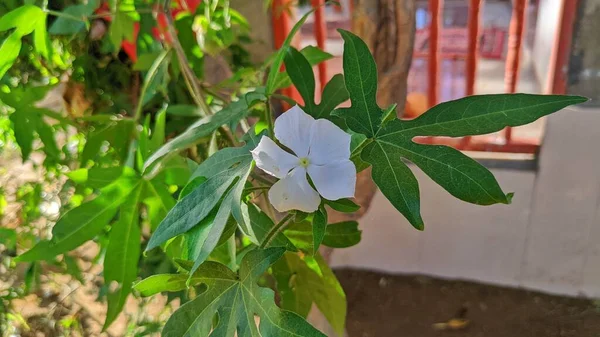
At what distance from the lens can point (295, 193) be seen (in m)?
0.38

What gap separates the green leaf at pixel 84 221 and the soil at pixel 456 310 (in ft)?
3.39

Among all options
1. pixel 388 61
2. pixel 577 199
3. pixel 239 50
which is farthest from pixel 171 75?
pixel 577 199

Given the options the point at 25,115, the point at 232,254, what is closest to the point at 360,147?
the point at 232,254

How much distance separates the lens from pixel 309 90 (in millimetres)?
591

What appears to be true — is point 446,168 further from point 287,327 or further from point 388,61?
point 388,61

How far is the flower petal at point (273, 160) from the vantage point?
1.22 ft

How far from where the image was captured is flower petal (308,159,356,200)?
363mm

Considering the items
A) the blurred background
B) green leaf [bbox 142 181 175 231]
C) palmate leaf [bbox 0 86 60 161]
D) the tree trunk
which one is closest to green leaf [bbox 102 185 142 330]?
green leaf [bbox 142 181 175 231]

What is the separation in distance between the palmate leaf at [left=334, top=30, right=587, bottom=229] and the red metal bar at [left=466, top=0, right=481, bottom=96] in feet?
3.09

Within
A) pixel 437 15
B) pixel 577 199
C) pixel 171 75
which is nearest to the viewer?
pixel 171 75

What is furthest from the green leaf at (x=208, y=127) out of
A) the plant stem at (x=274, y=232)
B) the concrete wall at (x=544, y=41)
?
the concrete wall at (x=544, y=41)

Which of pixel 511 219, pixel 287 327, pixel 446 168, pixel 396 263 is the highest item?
pixel 446 168

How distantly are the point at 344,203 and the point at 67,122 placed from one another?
62 cm

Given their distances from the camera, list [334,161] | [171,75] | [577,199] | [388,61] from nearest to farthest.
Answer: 1. [334,161]
2. [388,61]
3. [171,75]
4. [577,199]
